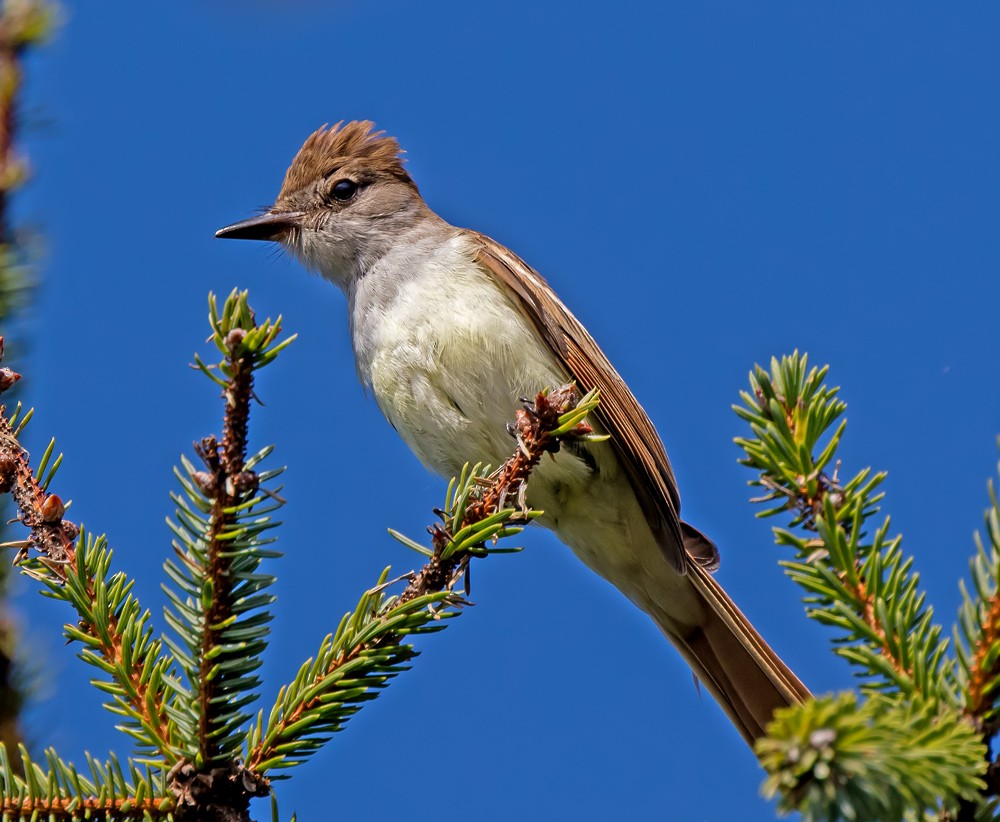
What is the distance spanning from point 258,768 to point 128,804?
0.23 metres

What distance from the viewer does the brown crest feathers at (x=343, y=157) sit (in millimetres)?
5191

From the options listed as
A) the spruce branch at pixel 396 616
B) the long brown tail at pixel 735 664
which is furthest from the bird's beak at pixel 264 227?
the spruce branch at pixel 396 616

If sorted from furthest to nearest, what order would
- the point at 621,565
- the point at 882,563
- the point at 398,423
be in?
1. the point at 621,565
2. the point at 398,423
3. the point at 882,563

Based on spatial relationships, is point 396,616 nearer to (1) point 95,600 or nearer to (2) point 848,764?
(1) point 95,600

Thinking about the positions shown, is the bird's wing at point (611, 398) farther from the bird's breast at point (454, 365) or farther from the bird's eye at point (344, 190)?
the bird's eye at point (344, 190)

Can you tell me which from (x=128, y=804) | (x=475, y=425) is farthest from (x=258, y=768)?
(x=475, y=425)

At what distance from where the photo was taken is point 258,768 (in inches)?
76.2

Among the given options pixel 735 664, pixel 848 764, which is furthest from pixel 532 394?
pixel 848 764

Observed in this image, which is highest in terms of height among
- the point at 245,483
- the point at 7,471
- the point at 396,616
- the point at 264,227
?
the point at 264,227

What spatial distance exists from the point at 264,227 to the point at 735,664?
9.37 feet

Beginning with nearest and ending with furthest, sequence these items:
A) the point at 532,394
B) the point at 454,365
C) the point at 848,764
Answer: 1. the point at 848,764
2. the point at 454,365
3. the point at 532,394

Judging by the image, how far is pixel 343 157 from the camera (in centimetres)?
525

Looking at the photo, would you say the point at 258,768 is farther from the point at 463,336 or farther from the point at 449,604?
the point at 463,336

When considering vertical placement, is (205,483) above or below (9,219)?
below
